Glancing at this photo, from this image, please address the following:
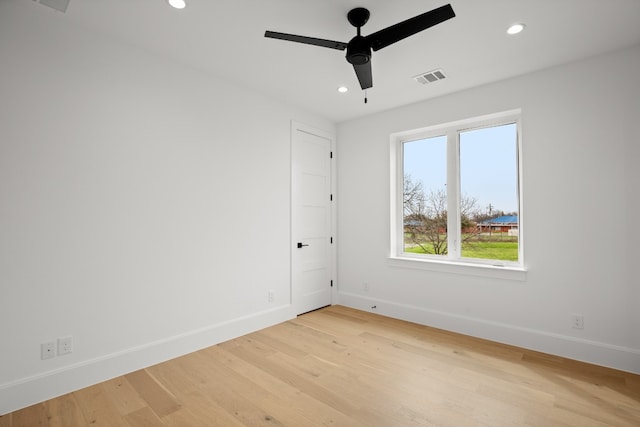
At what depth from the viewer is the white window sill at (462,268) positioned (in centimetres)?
323

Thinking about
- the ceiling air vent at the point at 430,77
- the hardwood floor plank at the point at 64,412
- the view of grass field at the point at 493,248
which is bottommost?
the hardwood floor plank at the point at 64,412

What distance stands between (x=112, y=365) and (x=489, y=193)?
4.10 meters

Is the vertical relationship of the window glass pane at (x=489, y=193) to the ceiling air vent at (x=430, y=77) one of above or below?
below

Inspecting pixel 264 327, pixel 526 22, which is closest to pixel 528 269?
pixel 526 22

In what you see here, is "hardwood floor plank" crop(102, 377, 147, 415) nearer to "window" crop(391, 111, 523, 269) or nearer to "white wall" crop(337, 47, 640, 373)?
"white wall" crop(337, 47, 640, 373)

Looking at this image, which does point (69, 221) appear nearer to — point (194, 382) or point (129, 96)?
point (129, 96)

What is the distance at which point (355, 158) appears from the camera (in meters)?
4.59

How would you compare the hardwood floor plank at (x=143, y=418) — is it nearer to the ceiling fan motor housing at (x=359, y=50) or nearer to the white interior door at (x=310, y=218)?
the white interior door at (x=310, y=218)

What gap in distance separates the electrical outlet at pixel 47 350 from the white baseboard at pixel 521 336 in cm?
337

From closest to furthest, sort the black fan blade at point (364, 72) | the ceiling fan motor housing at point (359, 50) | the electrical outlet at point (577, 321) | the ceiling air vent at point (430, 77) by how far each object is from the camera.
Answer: the ceiling fan motor housing at point (359, 50), the black fan blade at point (364, 72), the electrical outlet at point (577, 321), the ceiling air vent at point (430, 77)

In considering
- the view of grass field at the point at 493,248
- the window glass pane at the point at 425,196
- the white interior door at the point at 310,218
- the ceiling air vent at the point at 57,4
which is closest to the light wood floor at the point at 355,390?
the view of grass field at the point at 493,248

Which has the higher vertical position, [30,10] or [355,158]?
[30,10]

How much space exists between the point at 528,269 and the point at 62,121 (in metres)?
4.33

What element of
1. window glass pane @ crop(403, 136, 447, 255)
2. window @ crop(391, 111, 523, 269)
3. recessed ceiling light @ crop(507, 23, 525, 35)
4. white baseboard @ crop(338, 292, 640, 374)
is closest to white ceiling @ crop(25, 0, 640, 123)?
recessed ceiling light @ crop(507, 23, 525, 35)
